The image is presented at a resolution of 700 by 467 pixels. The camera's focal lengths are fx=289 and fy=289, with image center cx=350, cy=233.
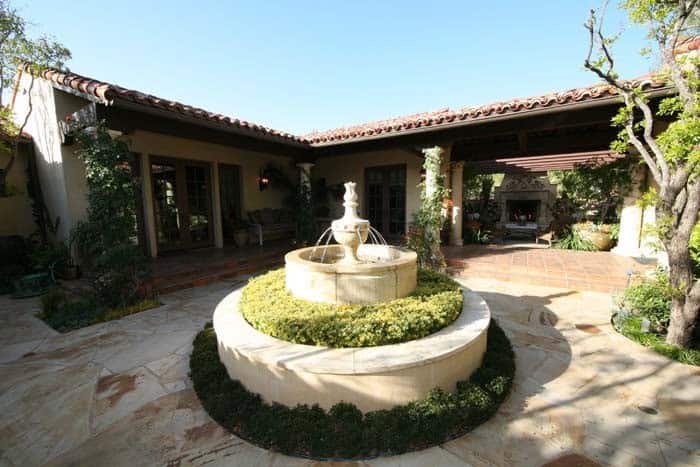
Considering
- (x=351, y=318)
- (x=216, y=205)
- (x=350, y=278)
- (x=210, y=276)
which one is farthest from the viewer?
(x=216, y=205)

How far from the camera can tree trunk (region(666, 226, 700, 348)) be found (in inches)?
114

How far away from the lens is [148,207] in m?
6.58

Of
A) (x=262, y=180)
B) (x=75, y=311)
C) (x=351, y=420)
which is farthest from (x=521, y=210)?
(x=75, y=311)

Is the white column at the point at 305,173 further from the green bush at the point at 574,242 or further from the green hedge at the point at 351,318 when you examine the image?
the green bush at the point at 574,242

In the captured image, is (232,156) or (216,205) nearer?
(216,205)

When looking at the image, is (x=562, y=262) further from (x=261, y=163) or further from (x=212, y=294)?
(x=261, y=163)

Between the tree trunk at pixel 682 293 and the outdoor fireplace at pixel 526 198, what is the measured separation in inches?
471

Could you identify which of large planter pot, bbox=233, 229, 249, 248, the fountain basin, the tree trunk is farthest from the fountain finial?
large planter pot, bbox=233, 229, 249, 248

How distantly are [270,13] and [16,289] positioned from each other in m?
6.88

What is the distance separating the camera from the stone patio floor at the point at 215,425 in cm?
184

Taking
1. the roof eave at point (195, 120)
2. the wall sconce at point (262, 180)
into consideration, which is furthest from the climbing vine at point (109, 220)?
the wall sconce at point (262, 180)

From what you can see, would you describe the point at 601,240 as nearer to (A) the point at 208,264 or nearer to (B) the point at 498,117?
(B) the point at 498,117

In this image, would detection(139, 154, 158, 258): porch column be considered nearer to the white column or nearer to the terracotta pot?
the white column

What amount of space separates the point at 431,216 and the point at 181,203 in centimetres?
600
